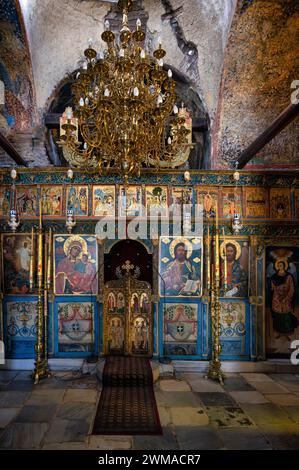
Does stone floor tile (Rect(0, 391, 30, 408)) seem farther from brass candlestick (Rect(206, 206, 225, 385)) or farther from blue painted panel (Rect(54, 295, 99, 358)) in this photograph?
brass candlestick (Rect(206, 206, 225, 385))

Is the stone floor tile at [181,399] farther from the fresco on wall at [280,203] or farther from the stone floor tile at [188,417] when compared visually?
the fresco on wall at [280,203]

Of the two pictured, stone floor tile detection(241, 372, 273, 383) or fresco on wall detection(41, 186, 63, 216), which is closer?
stone floor tile detection(241, 372, 273, 383)

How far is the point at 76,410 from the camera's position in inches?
209

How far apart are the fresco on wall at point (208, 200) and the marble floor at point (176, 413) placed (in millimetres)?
3485

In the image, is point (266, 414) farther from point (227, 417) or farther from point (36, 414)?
point (36, 414)

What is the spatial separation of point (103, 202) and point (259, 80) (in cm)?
418

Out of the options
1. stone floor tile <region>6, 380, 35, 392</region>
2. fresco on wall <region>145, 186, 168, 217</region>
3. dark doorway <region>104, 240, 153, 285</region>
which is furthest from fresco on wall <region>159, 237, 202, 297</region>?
stone floor tile <region>6, 380, 35, 392</region>

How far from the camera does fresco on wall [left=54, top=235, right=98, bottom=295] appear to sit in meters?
7.52

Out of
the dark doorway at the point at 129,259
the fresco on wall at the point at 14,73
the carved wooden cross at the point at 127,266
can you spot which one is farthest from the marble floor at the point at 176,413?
the fresco on wall at the point at 14,73

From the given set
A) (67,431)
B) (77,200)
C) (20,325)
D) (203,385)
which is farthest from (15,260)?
(203,385)

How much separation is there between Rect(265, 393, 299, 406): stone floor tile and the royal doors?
264cm

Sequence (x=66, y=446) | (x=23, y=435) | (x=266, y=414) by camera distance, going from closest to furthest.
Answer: (x=66, y=446)
(x=23, y=435)
(x=266, y=414)

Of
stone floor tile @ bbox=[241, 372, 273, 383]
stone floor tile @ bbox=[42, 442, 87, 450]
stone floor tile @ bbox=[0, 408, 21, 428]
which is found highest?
stone floor tile @ bbox=[42, 442, 87, 450]

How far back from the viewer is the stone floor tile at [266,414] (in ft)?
16.3
